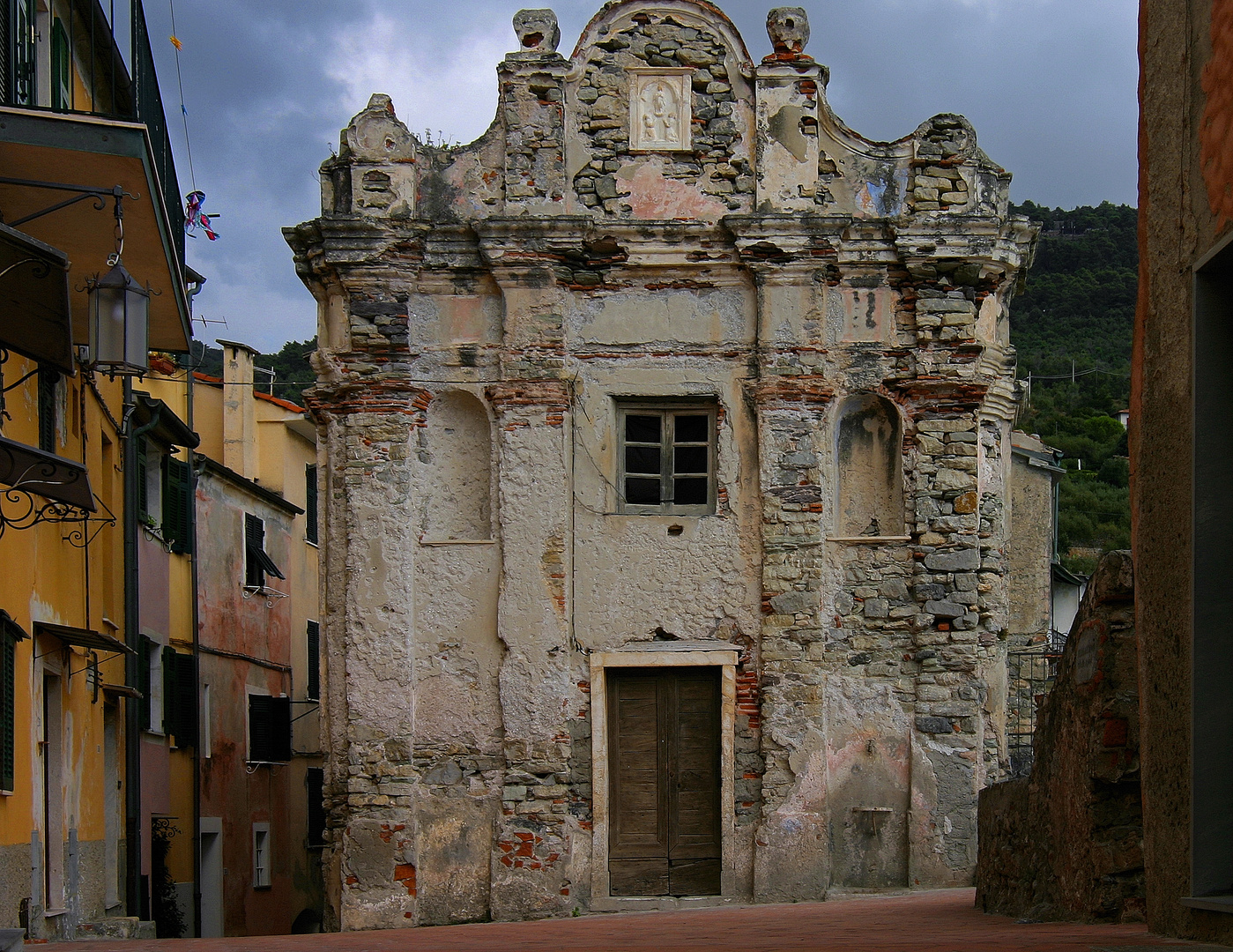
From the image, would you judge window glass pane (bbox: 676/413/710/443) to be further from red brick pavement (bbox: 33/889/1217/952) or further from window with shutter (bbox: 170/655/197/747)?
window with shutter (bbox: 170/655/197/747)

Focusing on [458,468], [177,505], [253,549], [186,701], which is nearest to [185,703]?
[186,701]

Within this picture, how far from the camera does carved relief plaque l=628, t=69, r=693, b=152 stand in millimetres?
14617

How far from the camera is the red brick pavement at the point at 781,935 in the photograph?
19.1ft

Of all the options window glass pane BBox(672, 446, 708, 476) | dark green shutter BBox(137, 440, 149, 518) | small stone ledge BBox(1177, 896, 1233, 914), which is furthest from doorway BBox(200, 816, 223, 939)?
small stone ledge BBox(1177, 896, 1233, 914)

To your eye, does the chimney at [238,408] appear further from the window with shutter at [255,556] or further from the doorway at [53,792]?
the doorway at [53,792]

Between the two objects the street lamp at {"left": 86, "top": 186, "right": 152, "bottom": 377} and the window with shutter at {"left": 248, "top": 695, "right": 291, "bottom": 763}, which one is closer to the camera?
the street lamp at {"left": 86, "top": 186, "right": 152, "bottom": 377}

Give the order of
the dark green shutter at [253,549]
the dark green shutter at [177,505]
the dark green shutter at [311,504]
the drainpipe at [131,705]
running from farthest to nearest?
the dark green shutter at [311,504] → the dark green shutter at [253,549] → the dark green shutter at [177,505] → the drainpipe at [131,705]

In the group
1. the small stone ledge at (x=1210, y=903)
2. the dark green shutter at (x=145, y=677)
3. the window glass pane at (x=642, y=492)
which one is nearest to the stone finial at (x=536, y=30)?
the window glass pane at (x=642, y=492)

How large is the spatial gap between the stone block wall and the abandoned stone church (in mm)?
6062

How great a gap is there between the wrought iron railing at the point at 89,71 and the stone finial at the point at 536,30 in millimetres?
3730

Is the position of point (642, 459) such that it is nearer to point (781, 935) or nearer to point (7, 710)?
point (7, 710)

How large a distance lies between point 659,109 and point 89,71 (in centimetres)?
527

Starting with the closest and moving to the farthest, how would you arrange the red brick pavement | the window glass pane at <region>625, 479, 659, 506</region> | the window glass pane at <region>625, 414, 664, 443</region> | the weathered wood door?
the red brick pavement
the weathered wood door
the window glass pane at <region>625, 479, 659, 506</region>
the window glass pane at <region>625, 414, 664, 443</region>

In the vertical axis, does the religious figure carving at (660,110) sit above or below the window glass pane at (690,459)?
above
